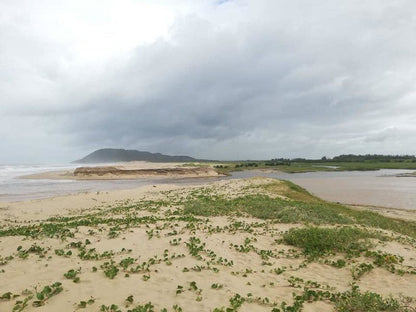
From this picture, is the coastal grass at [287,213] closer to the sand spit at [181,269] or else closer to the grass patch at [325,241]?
the sand spit at [181,269]

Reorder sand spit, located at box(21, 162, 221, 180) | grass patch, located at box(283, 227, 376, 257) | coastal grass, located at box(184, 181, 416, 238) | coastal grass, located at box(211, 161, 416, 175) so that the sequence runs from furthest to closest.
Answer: coastal grass, located at box(211, 161, 416, 175) < sand spit, located at box(21, 162, 221, 180) < coastal grass, located at box(184, 181, 416, 238) < grass patch, located at box(283, 227, 376, 257)

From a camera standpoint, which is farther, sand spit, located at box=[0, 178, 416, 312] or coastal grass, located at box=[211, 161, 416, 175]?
coastal grass, located at box=[211, 161, 416, 175]

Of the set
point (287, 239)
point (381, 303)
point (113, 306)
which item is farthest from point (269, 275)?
point (113, 306)

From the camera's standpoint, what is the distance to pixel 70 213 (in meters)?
21.7

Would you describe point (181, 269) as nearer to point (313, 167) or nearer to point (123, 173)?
point (123, 173)

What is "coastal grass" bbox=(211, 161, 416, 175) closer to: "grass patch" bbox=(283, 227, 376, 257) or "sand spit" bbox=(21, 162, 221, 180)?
"sand spit" bbox=(21, 162, 221, 180)

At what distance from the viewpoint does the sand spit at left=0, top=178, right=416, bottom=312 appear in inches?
270

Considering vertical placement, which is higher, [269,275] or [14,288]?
[14,288]

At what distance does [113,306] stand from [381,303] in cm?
623

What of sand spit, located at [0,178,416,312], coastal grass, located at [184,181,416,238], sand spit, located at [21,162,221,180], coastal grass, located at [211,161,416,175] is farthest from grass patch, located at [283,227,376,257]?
coastal grass, located at [211,161,416,175]

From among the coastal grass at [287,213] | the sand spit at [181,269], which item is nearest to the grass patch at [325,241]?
the sand spit at [181,269]

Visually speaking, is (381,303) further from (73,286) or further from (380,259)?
(73,286)

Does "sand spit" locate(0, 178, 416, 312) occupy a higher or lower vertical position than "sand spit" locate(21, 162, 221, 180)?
lower

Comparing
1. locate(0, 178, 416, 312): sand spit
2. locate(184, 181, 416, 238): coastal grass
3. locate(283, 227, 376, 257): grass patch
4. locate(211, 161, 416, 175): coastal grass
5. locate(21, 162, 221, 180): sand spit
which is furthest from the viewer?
locate(211, 161, 416, 175): coastal grass
